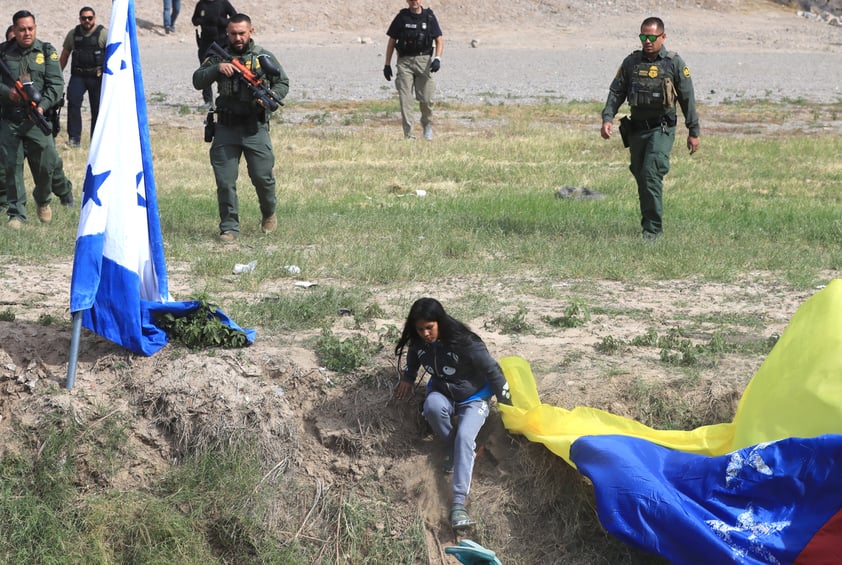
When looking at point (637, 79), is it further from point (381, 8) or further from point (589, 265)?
point (381, 8)

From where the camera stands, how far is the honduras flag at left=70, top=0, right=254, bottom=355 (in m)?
6.29

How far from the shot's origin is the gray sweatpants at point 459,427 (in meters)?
5.86

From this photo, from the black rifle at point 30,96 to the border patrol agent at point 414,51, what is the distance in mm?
6461

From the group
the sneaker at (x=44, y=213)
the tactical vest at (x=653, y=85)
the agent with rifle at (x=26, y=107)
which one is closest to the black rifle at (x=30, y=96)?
the agent with rifle at (x=26, y=107)

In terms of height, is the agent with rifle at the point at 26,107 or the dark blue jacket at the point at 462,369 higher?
the agent with rifle at the point at 26,107

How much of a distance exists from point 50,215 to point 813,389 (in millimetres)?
7317

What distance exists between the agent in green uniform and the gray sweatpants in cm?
402

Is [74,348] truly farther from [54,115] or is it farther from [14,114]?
[54,115]

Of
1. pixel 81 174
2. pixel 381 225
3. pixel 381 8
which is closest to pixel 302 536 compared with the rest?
pixel 381 225

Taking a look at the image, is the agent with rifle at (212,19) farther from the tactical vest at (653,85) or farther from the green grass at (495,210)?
the tactical vest at (653,85)

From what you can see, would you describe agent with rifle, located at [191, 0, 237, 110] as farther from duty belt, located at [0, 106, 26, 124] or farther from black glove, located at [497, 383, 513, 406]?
black glove, located at [497, 383, 513, 406]

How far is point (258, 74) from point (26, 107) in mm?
2147

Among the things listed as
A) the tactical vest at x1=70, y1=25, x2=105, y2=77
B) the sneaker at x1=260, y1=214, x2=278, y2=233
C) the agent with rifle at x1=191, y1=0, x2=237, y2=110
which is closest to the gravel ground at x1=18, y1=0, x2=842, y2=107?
the agent with rifle at x1=191, y1=0, x2=237, y2=110

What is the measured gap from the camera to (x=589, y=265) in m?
8.70
